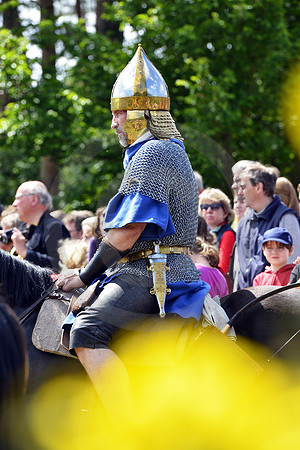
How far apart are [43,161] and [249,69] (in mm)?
5129

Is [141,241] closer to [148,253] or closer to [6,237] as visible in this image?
[148,253]

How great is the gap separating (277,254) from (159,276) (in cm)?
187

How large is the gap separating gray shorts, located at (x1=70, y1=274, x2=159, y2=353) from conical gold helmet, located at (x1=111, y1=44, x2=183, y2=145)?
2.52 feet

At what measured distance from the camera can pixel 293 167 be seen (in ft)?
50.7

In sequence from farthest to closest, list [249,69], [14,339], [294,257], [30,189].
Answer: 1. [249,69]
2. [30,189]
3. [294,257]
4. [14,339]

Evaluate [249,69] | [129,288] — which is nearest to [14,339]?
[129,288]

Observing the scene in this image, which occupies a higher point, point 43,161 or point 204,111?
point 204,111

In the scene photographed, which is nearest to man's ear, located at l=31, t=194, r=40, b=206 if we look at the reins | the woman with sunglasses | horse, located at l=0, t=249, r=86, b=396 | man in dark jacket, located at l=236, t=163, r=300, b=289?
the woman with sunglasses

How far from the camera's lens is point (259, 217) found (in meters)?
5.64

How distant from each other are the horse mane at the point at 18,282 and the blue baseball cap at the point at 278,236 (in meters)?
1.78

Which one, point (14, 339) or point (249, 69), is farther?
point (249, 69)

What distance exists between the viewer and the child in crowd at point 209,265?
5.07 m

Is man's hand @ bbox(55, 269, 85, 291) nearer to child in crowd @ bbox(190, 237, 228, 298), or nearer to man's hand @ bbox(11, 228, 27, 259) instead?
child in crowd @ bbox(190, 237, 228, 298)

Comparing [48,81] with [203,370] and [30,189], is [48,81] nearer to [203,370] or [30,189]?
[30,189]
